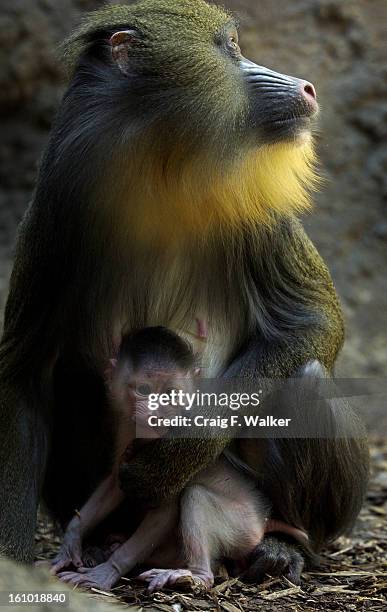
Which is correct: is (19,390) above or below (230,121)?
below

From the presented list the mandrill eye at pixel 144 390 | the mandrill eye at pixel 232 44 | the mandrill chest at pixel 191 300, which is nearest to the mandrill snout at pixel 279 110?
the mandrill eye at pixel 232 44

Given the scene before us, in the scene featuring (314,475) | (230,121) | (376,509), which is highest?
(230,121)

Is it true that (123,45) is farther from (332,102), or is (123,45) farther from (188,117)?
(332,102)

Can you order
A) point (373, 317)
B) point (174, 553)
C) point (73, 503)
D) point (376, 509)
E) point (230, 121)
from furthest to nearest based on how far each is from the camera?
point (373, 317) < point (376, 509) < point (73, 503) < point (174, 553) < point (230, 121)

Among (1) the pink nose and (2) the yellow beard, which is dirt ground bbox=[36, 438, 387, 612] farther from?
(1) the pink nose

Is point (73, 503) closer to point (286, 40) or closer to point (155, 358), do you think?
point (155, 358)

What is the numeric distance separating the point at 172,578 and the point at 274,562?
0.53 metres

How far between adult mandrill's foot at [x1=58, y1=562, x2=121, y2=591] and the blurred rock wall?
4242mm

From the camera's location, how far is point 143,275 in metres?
4.20

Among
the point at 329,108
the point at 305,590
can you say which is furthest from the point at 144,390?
the point at 329,108

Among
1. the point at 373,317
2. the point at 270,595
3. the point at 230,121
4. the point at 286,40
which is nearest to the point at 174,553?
the point at 270,595

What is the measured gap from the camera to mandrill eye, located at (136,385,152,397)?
12.8 feet

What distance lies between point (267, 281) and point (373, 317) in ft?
12.8

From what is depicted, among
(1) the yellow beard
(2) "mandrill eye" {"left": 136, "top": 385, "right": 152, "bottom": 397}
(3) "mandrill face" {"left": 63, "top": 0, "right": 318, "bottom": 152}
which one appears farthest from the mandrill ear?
(2) "mandrill eye" {"left": 136, "top": 385, "right": 152, "bottom": 397}
